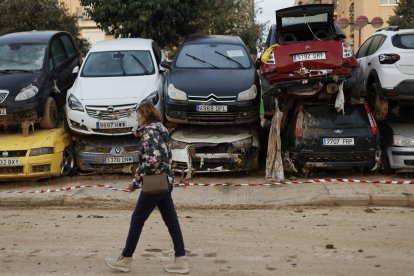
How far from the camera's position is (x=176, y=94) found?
10320 mm

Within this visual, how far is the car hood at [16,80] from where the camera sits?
10633mm

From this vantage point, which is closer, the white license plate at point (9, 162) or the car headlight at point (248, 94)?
the white license plate at point (9, 162)

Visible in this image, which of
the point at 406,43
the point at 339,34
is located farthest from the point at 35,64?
the point at 406,43

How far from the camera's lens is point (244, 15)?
30.2 meters

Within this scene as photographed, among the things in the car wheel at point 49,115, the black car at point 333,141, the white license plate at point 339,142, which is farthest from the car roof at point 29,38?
the white license plate at point 339,142

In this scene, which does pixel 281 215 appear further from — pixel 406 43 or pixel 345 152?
pixel 406 43

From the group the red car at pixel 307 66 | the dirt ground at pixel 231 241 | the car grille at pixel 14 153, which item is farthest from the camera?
the car grille at pixel 14 153

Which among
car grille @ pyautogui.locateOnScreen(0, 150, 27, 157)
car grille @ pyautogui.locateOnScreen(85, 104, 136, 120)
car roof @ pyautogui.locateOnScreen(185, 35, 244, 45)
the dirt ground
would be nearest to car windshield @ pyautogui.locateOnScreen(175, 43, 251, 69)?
car roof @ pyautogui.locateOnScreen(185, 35, 244, 45)

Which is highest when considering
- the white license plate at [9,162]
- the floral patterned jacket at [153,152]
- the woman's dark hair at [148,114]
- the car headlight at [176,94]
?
the woman's dark hair at [148,114]

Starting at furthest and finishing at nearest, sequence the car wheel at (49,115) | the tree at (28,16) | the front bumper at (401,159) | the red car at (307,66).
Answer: the tree at (28,16), the car wheel at (49,115), the front bumper at (401,159), the red car at (307,66)

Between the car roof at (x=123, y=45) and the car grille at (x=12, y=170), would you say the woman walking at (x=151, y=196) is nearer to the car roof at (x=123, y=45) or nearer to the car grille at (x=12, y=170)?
the car grille at (x=12, y=170)

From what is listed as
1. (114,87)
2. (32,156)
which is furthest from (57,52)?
(32,156)

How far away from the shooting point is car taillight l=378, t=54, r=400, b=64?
10.2 m

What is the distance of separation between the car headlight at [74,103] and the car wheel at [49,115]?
2.06ft
